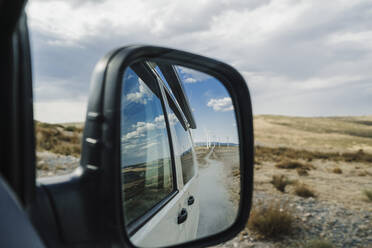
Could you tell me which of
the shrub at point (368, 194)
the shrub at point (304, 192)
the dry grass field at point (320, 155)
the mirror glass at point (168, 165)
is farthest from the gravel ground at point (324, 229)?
the mirror glass at point (168, 165)

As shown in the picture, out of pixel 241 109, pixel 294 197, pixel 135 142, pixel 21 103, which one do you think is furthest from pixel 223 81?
pixel 294 197

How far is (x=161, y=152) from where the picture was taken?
2023mm

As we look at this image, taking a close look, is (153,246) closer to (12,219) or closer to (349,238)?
(12,219)

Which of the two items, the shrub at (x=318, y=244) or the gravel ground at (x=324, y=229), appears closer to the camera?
the shrub at (x=318, y=244)

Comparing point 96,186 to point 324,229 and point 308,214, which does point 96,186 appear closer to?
point 324,229

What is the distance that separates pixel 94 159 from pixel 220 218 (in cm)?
113

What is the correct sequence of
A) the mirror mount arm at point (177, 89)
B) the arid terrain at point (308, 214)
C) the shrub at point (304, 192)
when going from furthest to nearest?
the shrub at point (304, 192)
the arid terrain at point (308, 214)
the mirror mount arm at point (177, 89)

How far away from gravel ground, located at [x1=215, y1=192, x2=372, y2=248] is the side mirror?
4862mm

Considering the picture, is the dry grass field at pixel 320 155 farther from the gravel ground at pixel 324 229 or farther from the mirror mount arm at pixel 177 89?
the mirror mount arm at pixel 177 89

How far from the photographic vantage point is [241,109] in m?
1.82

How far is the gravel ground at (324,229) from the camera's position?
7793mm

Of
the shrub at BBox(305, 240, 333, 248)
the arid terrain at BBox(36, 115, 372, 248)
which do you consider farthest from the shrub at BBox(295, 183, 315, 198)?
the shrub at BBox(305, 240, 333, 248)

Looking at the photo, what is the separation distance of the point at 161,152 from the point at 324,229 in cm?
826

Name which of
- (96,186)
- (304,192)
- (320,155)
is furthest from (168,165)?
(320,155)
